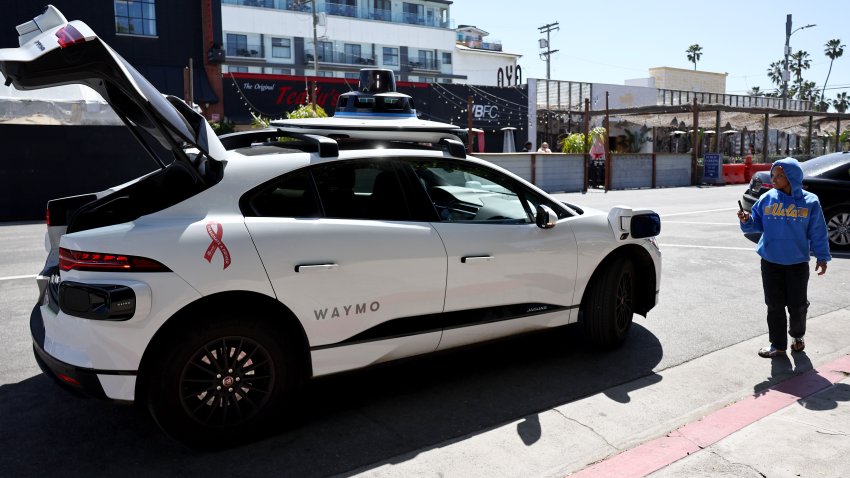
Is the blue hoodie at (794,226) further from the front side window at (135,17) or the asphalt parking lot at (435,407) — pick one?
the front side window at (135,17)

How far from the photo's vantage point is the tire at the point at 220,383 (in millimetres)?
3375

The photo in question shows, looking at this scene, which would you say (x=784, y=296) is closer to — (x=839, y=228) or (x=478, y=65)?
(x=839, y=228)

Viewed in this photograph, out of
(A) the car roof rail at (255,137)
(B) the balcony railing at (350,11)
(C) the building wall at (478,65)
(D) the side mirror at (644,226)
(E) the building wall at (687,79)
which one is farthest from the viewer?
(E) the building wall at (687,79)

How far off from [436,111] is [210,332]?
116 ft

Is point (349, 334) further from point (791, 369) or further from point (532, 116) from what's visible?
point (532, 116)

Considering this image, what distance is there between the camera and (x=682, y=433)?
154 inches

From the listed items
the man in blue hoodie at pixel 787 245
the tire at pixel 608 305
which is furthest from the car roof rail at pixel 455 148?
the man in blue hoodie at pixel 787 245

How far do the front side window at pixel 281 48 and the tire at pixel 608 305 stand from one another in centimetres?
6079

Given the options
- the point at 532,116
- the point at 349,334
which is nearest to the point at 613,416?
the point at 349,334

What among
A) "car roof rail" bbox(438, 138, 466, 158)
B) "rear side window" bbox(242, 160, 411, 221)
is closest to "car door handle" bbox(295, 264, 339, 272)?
"rear side window" bbox(242, 160, 411, 221)

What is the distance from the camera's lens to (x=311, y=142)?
415 cm

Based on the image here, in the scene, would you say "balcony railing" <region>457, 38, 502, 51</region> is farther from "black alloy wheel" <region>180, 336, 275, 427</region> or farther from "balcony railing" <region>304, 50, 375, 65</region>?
"black alloy wheel" <region>180, 336, 275, 427</region>

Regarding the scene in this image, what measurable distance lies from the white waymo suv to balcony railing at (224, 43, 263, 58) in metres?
58.5

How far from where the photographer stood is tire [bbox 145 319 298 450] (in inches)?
133
